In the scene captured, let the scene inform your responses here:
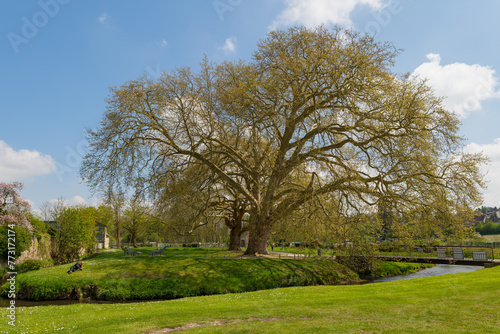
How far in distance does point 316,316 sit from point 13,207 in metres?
27.5

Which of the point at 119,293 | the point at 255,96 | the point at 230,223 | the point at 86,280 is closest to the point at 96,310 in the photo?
the point at 119,293

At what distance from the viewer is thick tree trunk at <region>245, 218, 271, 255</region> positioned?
28.2m

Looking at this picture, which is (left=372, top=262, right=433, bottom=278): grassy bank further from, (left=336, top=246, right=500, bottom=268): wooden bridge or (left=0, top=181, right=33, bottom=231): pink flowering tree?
(left=0, top=181, right=33, bottom=231): pink flowering tree

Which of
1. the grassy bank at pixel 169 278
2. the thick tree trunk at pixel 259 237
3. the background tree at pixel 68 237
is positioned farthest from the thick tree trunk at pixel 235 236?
the background tree at pixel 68 237

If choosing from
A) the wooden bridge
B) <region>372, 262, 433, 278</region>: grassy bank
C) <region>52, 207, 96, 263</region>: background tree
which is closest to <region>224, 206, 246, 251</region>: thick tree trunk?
the wooden bridge

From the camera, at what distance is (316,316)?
9.42 m

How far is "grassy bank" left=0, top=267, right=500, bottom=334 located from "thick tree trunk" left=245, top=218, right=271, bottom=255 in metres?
15.0

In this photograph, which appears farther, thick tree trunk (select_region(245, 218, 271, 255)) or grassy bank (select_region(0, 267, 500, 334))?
thick tree trunk (select_region(245, 218, 271, 255))

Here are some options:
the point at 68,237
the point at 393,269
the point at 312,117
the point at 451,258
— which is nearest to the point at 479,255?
the point at 451,258

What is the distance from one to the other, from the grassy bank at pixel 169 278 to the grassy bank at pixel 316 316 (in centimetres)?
734

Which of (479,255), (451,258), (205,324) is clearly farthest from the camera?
(451,258)

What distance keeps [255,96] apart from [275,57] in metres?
2.97

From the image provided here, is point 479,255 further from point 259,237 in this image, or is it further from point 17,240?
point 17,240

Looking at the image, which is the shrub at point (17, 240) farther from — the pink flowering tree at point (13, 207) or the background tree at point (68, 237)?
the background tree at point (68, 237)
